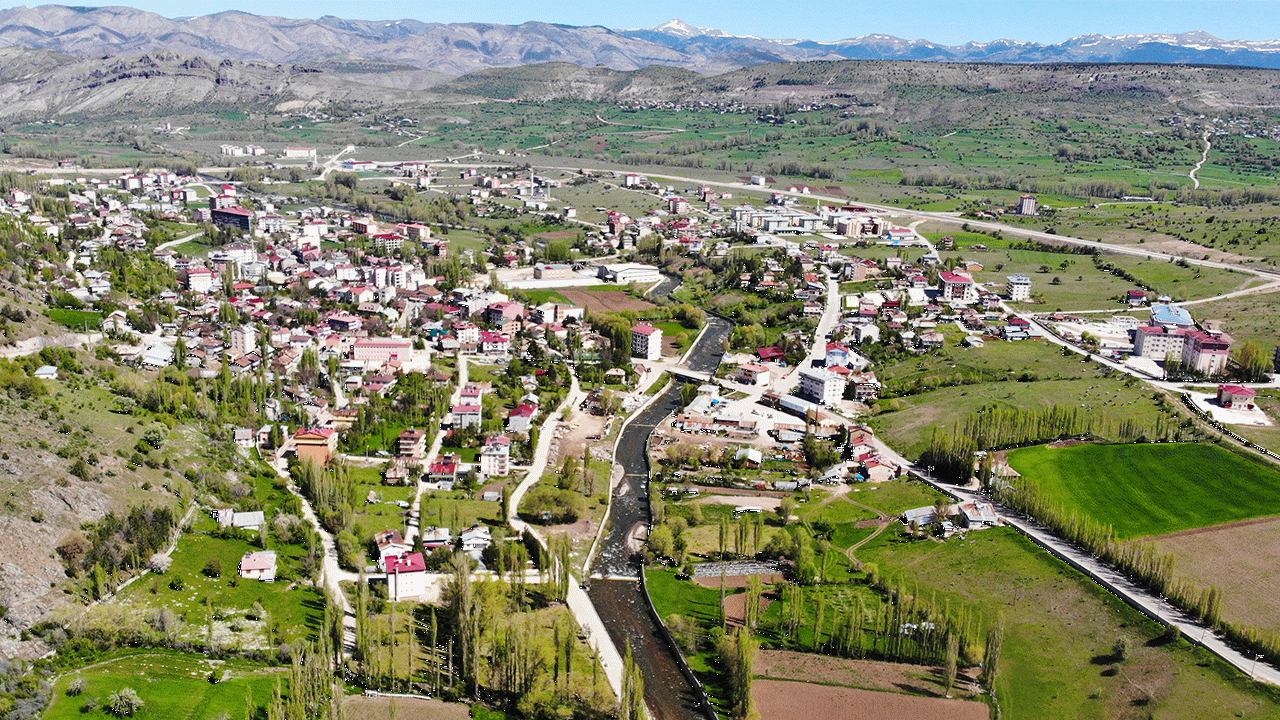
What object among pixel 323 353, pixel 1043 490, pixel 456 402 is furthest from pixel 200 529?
pixel 1043 490

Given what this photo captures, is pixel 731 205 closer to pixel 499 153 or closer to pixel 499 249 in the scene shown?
pixel 499 249

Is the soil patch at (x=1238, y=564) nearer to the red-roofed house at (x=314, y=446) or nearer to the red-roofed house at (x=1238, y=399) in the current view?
the red-roofed house at (x=1238, y=399)

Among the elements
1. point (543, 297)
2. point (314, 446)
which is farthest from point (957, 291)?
point (314, 446)

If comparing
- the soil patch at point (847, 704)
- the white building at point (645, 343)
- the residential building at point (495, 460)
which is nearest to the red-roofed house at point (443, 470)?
the residential building at point (495, 460)

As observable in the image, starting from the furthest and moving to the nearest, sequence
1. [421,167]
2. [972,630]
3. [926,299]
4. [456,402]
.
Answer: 1. [421,167]
2. [926,299]
3. [456,402]
4. [972,630]

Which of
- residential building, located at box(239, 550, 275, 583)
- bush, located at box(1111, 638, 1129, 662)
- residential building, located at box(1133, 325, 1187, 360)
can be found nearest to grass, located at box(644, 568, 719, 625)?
bush, located at box(1111, 638, 1129, 662)
